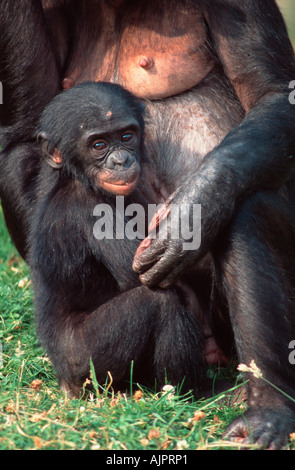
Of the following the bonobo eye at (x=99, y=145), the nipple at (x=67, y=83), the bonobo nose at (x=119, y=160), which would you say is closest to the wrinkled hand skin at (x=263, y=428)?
the bonobo nose at (x=119, y=160)

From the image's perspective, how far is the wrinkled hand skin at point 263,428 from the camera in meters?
2.79

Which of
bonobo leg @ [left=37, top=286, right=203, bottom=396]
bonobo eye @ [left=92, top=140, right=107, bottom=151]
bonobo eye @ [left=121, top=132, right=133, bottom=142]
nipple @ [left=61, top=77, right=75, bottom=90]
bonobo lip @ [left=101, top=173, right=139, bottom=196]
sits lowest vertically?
bonobo leg @ [left=37, top=286, right=203, bottom=396]

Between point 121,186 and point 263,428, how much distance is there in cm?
130

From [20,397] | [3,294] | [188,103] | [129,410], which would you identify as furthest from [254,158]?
[3,294]

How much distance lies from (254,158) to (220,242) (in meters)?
0.43

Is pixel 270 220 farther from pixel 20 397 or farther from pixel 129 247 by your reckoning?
pixel 20 397

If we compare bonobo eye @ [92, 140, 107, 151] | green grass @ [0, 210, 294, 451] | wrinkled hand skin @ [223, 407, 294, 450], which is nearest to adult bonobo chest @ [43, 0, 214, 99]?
bonobo eye @ [92, 140, 107, 151]

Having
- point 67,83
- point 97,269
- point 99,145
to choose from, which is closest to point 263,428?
point 97,269

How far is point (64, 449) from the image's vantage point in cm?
266

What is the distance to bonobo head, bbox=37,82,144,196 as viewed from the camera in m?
3.46

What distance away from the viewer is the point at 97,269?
3.49 m

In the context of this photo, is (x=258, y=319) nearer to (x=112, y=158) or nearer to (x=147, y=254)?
(x=147, y=254)

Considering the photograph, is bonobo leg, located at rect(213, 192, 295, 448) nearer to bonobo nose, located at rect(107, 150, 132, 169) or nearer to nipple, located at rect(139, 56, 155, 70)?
bonobo nose, located at rect(107, 150, 132, 169)

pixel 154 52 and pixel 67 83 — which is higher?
pixel 154 52
